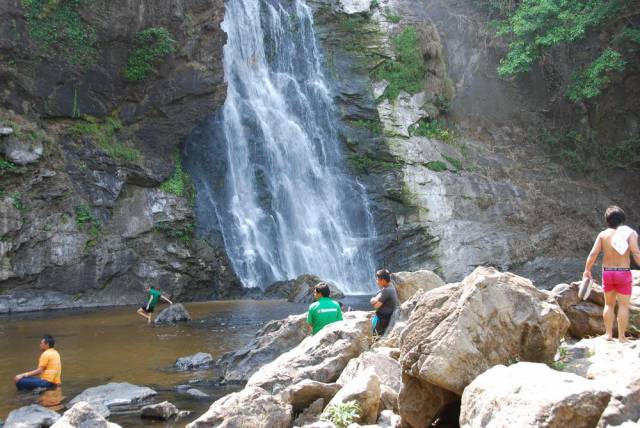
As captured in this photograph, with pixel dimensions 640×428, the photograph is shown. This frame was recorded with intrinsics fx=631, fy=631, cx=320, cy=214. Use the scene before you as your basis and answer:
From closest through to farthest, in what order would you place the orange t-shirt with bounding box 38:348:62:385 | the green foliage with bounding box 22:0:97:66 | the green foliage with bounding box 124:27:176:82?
the orange t-shirt with bounding box 38:348:62:385 → the green foliage with bounding box 22:0:97:66 → the green foliage with bounding box 124:27:176:82

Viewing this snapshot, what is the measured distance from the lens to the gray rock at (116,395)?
8.81m

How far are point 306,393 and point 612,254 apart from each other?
3734 millimetres

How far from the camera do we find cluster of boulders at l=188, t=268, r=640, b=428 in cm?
425

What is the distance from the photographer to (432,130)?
3073 cm

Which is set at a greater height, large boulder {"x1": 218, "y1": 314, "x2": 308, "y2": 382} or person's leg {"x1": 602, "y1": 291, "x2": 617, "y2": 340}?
Answer: person's leg {"x1": 602, "y1": 291, "x2": 617, "y2": 340}

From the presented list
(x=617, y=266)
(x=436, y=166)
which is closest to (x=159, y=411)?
(x=617, y=266)

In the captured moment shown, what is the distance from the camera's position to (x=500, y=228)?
88.2 ft

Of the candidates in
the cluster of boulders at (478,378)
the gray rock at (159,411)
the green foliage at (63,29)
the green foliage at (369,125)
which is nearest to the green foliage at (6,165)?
the green foliage at (63,29)

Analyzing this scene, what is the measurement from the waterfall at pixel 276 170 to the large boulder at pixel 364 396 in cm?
1885

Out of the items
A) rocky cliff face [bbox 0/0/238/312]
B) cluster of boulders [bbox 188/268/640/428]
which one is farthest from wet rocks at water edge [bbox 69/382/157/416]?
rocky cliff face [bbox 0/0/238/312]

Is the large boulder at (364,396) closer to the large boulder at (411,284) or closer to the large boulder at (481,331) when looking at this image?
the large boulder at (481,331)

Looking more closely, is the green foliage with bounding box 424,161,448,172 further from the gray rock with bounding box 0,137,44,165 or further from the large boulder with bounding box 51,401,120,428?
the large boulder with bounding box 51,401,120,428

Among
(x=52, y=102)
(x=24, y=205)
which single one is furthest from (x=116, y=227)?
(x=52, y=102)

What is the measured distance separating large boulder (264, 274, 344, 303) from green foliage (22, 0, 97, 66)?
1083cm
